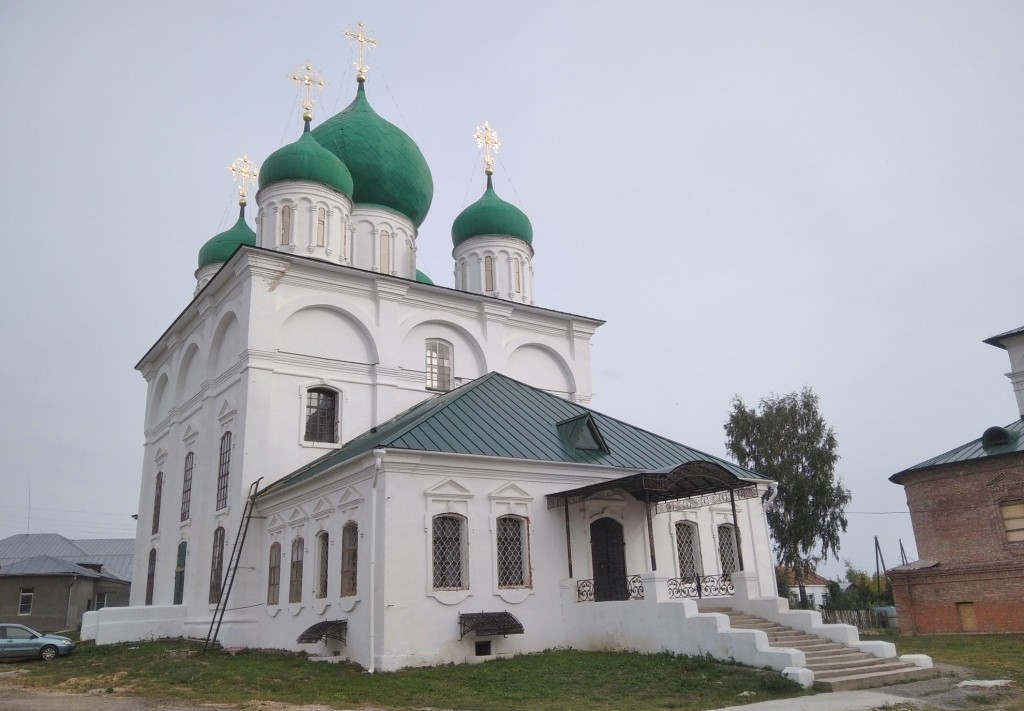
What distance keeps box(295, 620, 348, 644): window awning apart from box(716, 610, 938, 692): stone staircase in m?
6.17

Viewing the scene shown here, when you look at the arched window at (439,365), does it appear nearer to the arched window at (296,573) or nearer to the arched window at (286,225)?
the arched window at (286,225)

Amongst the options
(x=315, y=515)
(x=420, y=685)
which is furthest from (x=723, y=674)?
(x=315, y=515)

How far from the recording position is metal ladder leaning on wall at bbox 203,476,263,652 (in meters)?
16.2

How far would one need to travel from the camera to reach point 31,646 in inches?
656

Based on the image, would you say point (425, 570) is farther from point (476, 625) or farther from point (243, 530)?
point (243, 530)

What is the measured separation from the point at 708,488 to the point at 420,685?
20.1 ft

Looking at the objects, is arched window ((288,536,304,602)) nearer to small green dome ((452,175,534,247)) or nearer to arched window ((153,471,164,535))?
arched window ((153,471,164,535))

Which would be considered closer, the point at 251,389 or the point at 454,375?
the point at 251,389

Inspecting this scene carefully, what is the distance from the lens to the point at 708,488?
47.0 ft

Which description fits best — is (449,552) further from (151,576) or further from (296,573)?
(151,576)

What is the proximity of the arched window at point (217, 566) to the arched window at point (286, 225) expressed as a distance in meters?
7.05

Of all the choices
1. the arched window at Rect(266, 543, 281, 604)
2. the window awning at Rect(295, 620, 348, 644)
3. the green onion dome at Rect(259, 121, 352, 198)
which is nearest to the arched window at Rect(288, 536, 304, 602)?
the arched window at Rect(266, 543, 281, 604)

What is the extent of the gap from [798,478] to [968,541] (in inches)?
326

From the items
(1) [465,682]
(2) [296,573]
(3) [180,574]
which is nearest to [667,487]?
(1) [465,682]
